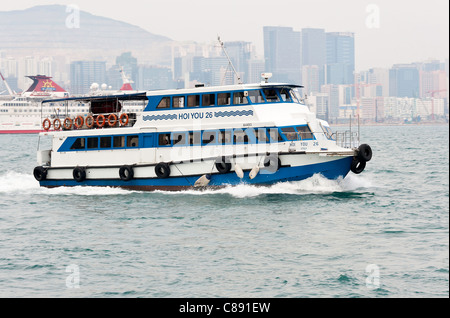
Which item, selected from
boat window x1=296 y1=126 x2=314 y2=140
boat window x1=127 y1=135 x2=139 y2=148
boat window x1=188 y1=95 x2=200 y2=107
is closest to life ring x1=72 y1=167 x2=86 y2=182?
boat window x1=127 y1=135 x2=139 y2=148

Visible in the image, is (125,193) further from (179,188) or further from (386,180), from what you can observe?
(386,180)

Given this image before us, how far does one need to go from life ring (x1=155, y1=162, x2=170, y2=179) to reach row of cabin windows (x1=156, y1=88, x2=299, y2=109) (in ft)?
8.47

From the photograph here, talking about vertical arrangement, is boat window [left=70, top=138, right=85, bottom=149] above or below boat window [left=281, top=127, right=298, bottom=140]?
below

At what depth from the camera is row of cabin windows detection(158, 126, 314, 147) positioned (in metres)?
26.9

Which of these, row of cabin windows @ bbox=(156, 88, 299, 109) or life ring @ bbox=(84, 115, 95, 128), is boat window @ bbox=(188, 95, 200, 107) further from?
life ring @ bbox=(84, 115, 95, 128)

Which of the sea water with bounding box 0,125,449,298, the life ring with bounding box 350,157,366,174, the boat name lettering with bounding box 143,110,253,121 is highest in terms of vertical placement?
the boat name lettering with bounding box 143,110,253,121

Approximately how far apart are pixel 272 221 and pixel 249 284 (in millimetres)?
7077

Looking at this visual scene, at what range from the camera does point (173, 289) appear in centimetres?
1532

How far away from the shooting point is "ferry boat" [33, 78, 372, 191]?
2689cm

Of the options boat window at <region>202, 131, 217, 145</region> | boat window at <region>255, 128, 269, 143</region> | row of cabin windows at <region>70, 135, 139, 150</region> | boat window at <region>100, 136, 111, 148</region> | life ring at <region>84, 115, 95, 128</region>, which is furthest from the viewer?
life ring at <region>84, 115, 95, 128</region>

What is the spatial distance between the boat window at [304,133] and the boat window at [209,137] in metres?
3.51

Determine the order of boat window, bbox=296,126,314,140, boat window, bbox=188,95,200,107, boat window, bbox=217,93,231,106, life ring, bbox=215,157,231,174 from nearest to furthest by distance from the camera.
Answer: boat window, bbox=296,126,314,140, life ring, bbox=215,157,231,174, boat window, bbox=217,93,231,106, boat window, bbox=188,95,200,107

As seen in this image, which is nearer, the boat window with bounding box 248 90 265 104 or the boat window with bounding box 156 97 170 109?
the boat window with bounding box 248 90 265 104

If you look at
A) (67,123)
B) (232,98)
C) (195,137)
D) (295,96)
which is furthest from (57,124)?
(295,96)
